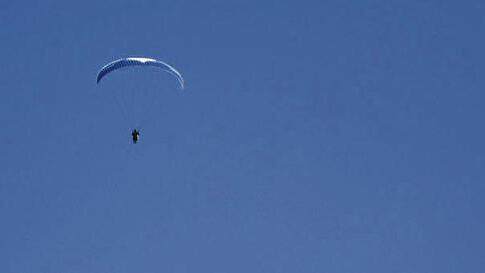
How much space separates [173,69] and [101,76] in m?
5.36

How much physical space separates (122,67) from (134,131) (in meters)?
9.59

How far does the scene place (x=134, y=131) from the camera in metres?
128

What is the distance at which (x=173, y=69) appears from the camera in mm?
121312

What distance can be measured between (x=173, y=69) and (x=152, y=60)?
5.56 ft

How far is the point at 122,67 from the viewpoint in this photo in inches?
4719

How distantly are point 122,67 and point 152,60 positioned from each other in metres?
2.54

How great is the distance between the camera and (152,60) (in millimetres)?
121125

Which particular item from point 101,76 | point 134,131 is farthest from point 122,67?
point 134,131

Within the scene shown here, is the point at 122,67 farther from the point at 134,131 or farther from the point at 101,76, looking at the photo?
the point at 134,131

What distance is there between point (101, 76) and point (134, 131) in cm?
889

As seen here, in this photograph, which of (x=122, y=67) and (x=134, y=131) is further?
(x=134, y=131)

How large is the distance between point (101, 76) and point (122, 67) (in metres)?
1.85
